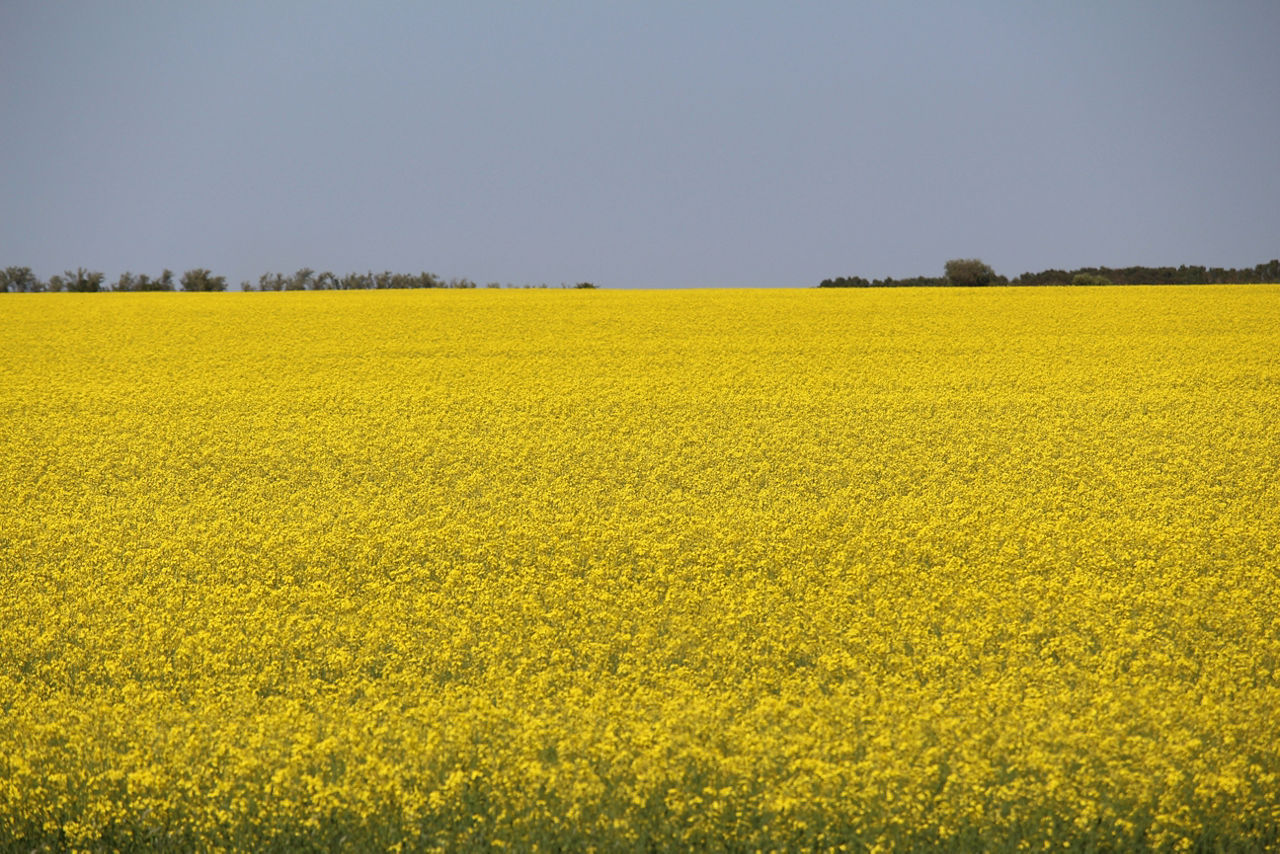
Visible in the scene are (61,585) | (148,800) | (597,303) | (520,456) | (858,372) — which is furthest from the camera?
(597,303)

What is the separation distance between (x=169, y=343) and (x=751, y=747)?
17.9 meters

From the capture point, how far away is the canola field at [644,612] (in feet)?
17.7

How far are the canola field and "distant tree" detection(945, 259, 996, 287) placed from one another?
1706cm

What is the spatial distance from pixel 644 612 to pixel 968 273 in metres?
29.0

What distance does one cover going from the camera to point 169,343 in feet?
67.0

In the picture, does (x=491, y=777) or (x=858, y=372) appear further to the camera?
(x=858, y=372)

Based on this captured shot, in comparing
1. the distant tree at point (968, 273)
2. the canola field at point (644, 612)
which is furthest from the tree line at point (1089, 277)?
the canola field at point (644, 612)

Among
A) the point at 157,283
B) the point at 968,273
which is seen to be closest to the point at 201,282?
the point at 157,283

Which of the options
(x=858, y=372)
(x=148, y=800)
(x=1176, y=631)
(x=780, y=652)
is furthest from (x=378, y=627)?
(x=858, y=372)

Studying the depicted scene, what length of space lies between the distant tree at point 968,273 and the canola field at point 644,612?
17.1 m

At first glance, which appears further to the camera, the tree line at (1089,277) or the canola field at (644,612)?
the tree line at (1089,277)

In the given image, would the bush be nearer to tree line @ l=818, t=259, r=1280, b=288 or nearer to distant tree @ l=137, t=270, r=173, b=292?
tree line @ l=818, t=259, r=1280, b=288

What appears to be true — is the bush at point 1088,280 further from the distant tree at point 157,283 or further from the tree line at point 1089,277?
the distant tree at point 157,283

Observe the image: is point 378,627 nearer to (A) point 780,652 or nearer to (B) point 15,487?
(A) point 780,652
